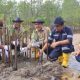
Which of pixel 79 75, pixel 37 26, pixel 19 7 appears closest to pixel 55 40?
pixel 37 26

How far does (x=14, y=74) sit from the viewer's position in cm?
581

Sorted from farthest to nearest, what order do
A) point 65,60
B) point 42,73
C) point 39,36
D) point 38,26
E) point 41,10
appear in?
1. point 41,10
2. point 39,36
3. point 38,26
4. point 65,60
5. point 42,73

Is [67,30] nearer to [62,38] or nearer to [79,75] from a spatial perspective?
[62,38]

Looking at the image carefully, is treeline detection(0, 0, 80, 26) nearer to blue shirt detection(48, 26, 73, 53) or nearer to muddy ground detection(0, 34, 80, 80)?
blue shirt detection(48, 26, 73, 53)

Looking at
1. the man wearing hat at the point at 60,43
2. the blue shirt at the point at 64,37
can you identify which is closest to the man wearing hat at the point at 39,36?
the man wearing hat at the point at 60,43

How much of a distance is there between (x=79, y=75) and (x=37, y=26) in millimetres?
2004

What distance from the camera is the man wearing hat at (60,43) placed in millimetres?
6328

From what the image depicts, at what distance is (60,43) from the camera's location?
6.48 m

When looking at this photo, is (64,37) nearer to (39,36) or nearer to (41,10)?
(39,36)

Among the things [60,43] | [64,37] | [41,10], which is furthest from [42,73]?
[41,10]

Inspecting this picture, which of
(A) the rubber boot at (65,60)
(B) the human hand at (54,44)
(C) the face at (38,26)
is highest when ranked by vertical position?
(C) the face at (38,26)

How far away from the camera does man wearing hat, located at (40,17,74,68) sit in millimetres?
6328

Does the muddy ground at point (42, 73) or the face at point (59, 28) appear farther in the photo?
the face at point (59, 28)

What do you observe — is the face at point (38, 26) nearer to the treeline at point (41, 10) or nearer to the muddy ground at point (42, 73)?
the muddy ground at point (42, 73)
